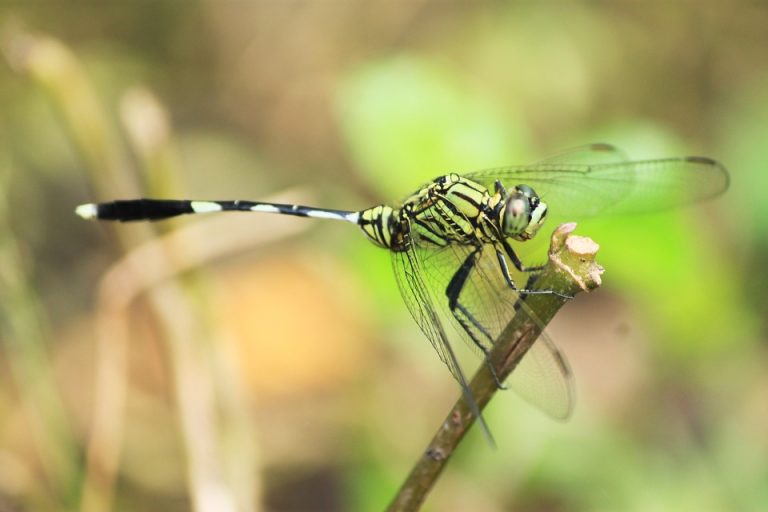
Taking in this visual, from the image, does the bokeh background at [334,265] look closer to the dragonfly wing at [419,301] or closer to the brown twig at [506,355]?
the dragonfly wing at [419,301]

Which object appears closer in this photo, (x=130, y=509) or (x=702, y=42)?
(x=130, y=509)

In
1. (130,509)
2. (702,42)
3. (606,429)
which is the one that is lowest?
(606,429)

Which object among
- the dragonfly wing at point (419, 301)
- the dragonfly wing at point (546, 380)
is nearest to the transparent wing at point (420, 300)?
the dragonfly wing at point (419, 301)

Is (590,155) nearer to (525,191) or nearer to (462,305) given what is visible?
(525,191)

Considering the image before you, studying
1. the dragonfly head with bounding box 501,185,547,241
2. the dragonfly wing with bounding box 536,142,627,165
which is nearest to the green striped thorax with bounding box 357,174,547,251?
the dragonfly head with bounding box 501,185,547,241

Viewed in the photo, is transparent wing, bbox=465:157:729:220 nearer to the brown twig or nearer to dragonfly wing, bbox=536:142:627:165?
dragonfly wing, bbox=536:142:627:165

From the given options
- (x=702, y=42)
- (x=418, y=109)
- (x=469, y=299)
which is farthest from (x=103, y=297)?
(x=702, y=42)

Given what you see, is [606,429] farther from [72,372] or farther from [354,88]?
[72,372]

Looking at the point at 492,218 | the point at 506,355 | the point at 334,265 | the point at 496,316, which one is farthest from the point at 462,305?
the point at 334,265
